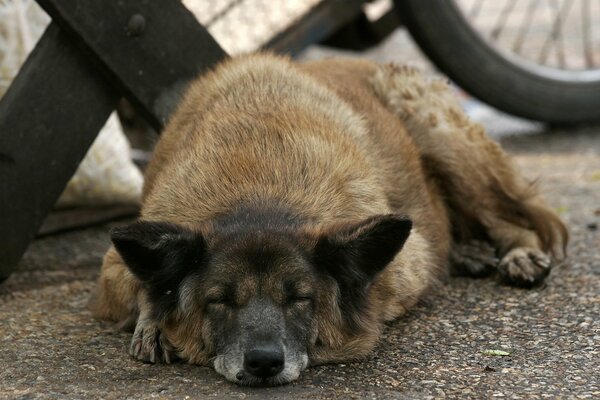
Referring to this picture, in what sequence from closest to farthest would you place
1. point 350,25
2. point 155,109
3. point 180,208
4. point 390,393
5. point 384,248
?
point 390,393 < point 384,248 < point 180,208 < point 155,109 < point 350,25

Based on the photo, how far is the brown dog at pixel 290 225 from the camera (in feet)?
13.4

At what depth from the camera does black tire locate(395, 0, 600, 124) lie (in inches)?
290

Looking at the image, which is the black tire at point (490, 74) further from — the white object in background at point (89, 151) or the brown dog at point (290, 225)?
the white object in background at point (89, 151)

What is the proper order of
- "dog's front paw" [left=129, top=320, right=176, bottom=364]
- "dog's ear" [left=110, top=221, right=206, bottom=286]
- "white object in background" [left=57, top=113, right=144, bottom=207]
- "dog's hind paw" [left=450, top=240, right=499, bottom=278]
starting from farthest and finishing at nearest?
"white object in background" [left=57, top=113, right=144, bottom=207] → "dog's hind paw" [left=450, top=240, right=499, bottom=278] → "dog's front paw" [left=129, top=320, right=176, bottom=364] → "dog's ear" [left=110, top=221, right=206, bottom=286]

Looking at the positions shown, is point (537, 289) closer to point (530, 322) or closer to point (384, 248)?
point (530, 322)

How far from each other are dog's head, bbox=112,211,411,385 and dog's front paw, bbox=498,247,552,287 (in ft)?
4.32

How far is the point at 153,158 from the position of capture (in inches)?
207

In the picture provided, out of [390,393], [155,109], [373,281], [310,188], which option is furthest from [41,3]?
[390,393]

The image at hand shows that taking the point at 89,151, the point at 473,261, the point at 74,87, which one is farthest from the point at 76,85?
the point at 473,261

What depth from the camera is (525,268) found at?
5.39 metres

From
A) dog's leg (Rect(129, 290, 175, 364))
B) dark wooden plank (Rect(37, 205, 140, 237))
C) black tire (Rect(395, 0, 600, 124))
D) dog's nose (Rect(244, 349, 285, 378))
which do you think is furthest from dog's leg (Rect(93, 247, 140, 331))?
black tire (Rect(395, 0, 600, 124))

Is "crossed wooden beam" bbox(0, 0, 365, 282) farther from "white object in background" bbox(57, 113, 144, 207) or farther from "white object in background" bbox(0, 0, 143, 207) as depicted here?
"white object in background" bbox(57, 113, 144, 207)

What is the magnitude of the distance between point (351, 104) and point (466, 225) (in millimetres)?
1159

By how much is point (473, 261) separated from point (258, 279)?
2.00 metres
